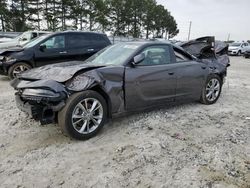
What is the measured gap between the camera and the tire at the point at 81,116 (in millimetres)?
3650

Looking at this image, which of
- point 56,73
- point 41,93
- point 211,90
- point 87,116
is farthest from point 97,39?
point 41,93

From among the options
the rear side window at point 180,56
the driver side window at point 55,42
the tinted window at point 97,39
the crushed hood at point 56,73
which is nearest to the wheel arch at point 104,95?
the crushed hood at point 56,73

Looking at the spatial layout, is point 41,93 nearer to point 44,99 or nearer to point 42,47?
point 44,99

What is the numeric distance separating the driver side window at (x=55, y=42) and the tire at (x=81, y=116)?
5213 millimetres

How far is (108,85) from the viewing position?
4.06 metres

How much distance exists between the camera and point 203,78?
5734 mm

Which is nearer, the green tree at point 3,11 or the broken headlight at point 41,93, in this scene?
the broken headlight at point 41,93

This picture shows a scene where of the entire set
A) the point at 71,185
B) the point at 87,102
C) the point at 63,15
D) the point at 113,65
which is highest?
the point at 63,15

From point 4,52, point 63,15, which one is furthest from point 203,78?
point 63,15

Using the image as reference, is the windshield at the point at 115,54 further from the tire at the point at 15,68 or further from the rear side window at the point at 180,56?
the tire at the point at 15,68

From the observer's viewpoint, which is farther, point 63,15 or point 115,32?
point 115,32

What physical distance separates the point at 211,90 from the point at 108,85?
3031 millimetres

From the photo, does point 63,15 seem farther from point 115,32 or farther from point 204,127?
point 204,127

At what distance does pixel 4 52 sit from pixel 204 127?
635cm
